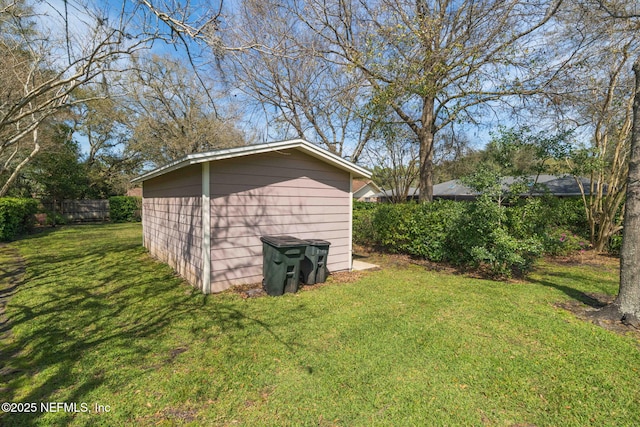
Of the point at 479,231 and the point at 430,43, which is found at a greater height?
the point at 430,43

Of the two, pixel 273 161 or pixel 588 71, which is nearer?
pixel 273 161

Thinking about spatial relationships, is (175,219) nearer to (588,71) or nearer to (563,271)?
(563,271)

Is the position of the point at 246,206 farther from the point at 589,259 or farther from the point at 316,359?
the point at 589,259

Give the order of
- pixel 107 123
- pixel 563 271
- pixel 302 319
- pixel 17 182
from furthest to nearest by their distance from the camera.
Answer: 1. pixel 107 123
2. pixel 17 182
3. pixel 563 271
4. pixel 302 319

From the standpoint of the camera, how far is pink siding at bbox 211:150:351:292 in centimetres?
520

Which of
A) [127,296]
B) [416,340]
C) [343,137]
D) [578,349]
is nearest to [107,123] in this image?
[343,137]

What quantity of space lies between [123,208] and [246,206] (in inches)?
745

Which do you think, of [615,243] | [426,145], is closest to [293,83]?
[426,145]

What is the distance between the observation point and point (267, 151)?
5.49 m

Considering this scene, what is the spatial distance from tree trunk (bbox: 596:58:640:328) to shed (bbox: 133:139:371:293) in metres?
4.48

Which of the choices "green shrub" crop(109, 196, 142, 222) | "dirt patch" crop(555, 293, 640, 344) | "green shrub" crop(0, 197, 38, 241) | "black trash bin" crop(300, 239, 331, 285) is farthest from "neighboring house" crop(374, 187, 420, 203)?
"green shrub" crop(0, 197, 38, 241)

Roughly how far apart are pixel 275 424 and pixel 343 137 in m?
14.4

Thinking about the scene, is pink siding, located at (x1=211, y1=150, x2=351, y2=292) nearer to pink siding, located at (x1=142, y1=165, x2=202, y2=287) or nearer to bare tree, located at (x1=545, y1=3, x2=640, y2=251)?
pink siding, located at (x1=142, y1=165, x2=202, y2=287)

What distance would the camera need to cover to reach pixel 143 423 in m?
2.21
